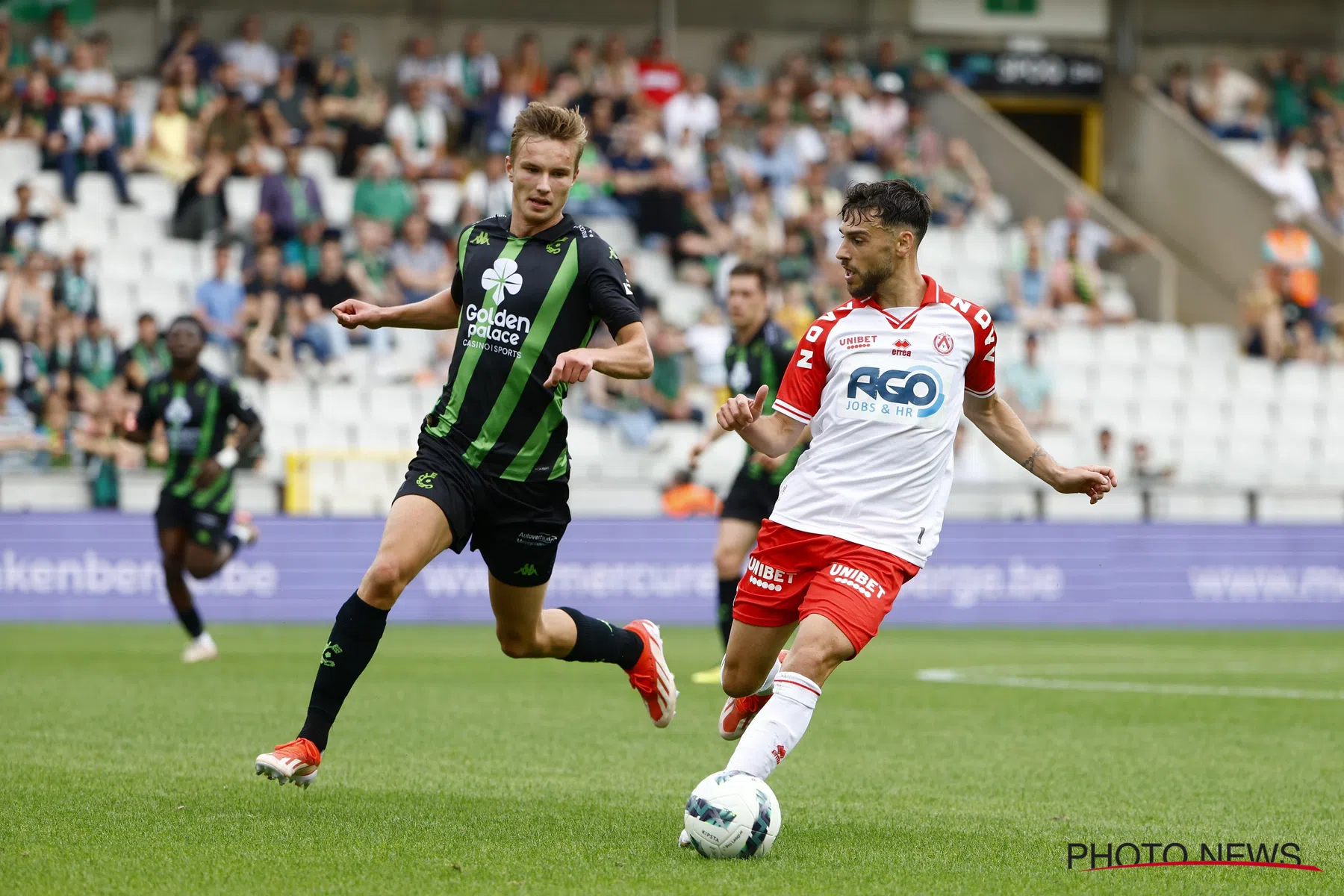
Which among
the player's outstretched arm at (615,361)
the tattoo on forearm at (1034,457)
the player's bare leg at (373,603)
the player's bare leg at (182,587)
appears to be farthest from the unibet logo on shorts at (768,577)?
the player's bare leg at (182,587)

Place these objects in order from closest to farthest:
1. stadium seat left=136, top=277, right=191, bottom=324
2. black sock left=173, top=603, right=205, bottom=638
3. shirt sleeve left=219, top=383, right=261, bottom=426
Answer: shirt sleeve left=219, top=383, right=261, bottom=426
black sock left=173, top=603, right=205, bottom=638
stadium seat left=136, top=277, right=191, bottom=324

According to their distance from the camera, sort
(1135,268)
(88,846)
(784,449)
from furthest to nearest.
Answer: (1135,268), (784,449), (88,846)

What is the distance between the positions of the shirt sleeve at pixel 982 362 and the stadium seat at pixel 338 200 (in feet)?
52.4

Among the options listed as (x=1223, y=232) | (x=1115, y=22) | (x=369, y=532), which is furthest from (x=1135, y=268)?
(x=369, y=532)

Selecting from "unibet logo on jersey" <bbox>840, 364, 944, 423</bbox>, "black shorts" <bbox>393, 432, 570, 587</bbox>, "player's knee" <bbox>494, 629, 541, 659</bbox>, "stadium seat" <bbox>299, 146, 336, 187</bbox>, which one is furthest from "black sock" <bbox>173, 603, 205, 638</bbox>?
"stadium seat" <bbox>299, 146, 336, 187</bbox>

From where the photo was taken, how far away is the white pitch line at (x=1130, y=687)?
11992mm

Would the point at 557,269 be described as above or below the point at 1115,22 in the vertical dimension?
below

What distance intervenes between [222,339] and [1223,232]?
51.1 ft

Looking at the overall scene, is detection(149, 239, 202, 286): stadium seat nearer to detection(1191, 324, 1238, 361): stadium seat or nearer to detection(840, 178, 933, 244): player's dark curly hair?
detection(1191, 324, 1238, 361): stadium seat

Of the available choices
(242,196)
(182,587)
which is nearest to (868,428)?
(182,587)

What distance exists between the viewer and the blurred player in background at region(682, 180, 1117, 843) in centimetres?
609

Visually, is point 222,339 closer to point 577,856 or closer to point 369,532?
point 369,532

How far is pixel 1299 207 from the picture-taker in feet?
87.5

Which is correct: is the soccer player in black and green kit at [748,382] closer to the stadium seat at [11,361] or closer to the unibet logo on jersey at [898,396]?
the unibet logo on jersey at [898,396]
